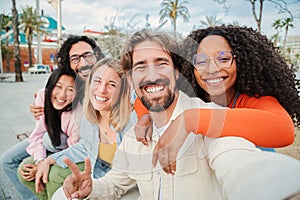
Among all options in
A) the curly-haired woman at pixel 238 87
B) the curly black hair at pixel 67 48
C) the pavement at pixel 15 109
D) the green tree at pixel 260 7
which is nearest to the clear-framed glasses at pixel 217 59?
the curly-haired woman at pixel 238 87

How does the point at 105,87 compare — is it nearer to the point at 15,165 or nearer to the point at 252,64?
the point at 252,64

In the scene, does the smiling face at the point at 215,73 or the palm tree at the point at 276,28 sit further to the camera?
the palm tree at the point at 276,28

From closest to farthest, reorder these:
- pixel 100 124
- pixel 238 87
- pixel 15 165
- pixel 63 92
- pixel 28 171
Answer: pixel 238 87, pixel 100 124, pixel 63 92, pixel 28 171, pixel 15 165

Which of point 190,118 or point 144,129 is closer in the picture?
point 190,118

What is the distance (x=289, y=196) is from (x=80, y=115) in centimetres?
78

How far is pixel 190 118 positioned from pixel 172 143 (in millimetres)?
68

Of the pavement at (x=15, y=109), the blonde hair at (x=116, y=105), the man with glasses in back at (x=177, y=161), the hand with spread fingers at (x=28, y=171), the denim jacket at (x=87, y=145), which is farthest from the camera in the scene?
the pavement at (x=15, y=109)

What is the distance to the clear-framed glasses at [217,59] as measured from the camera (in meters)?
0.57

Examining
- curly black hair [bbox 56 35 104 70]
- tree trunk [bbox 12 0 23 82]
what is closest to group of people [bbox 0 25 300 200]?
curly black hair [bbox 56 35 104 70]

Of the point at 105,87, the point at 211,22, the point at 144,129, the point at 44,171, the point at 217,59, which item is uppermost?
the point at 211,22

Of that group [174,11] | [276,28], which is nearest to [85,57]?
[174,11]

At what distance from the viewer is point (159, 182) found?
2.26 ft

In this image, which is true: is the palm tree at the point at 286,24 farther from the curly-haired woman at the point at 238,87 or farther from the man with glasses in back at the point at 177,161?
the man with glasses in back at the point at 177,161

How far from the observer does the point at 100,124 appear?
912mm
